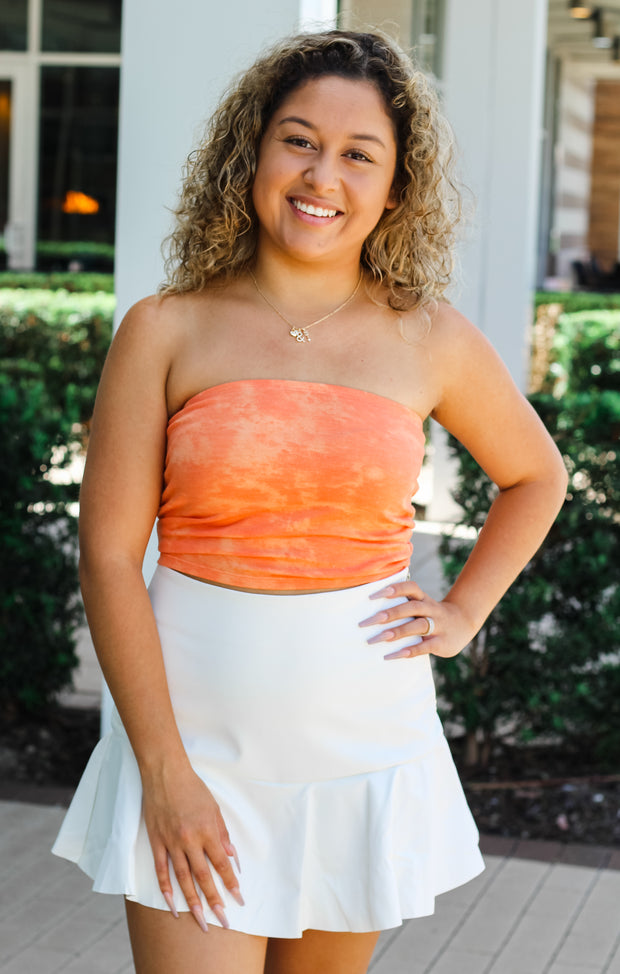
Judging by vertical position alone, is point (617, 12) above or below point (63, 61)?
above

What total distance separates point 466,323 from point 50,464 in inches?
111

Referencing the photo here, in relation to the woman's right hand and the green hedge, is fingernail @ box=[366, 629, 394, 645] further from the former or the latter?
the green hedge

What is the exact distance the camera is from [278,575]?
6.21 feet

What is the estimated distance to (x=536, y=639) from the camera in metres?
4.44

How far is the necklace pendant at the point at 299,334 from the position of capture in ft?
6.55

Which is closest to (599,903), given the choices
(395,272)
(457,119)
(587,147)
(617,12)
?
(395,272)

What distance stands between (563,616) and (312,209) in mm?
2788

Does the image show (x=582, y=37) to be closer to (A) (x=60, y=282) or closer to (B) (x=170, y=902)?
(A) (x=60, y=282)

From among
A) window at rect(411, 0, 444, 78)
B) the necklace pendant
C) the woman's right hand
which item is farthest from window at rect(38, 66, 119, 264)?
the woman's right hand

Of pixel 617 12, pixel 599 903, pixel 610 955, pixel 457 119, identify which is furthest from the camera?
pixel 617 12

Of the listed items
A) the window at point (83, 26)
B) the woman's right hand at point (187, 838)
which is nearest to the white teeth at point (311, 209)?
the woman's right hand at point (187, 838)

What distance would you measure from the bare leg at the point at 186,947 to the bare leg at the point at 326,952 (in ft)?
0.68

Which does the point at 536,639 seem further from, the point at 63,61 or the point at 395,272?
the point at 63,61

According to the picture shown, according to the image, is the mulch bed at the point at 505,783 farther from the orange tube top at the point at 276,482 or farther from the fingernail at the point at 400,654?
the orange tube top at the point at 276,482
